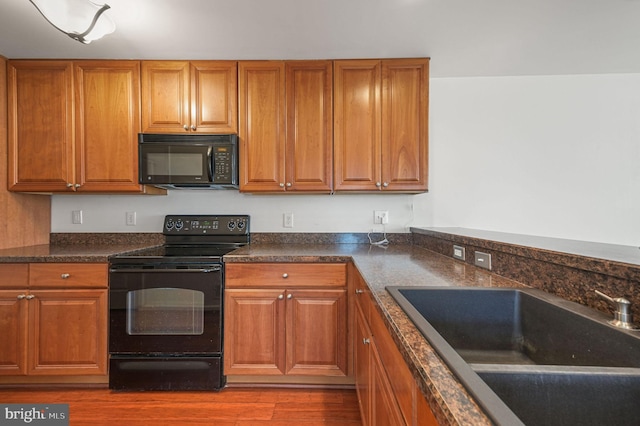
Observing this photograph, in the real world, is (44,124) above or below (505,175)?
above

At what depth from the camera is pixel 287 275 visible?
1.78 metres

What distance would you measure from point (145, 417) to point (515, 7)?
310 centimetres

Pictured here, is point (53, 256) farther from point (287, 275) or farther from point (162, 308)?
point (287, 275)

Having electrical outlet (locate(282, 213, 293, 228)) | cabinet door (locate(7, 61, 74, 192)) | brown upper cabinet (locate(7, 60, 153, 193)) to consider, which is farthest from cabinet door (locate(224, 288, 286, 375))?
cabinet door (locate(7, 61, 74, 192))

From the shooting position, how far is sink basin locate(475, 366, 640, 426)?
540mm

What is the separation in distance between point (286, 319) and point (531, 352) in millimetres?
1280

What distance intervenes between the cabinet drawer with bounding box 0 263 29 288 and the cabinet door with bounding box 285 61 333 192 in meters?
1.77

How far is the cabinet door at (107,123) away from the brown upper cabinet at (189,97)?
0.10 meters

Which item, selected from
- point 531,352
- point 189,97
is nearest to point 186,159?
point 189,97

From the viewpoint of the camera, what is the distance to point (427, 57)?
2.05 m

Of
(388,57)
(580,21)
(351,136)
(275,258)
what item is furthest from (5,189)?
(580,21)

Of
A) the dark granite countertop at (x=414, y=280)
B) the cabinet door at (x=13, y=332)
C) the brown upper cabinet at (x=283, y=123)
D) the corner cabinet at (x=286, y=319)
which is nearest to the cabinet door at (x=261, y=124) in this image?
the brown upper cabinet at (x=283, y=123)

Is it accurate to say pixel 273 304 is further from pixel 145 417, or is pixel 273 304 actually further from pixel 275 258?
pixel 145 417

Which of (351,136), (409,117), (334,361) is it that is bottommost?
(334,361)
